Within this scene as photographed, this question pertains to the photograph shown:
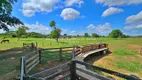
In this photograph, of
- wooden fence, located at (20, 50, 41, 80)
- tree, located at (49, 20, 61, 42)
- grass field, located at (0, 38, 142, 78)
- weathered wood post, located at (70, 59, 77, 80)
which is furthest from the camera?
tree, located at (49, 20, 61, 42)

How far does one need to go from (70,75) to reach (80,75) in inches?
15.0

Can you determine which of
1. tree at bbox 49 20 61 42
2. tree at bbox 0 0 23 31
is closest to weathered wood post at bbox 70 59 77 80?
tree at bbox 0 0 23 31

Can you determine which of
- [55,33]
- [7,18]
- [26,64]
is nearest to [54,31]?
[55,33]

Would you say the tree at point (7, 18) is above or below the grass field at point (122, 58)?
above

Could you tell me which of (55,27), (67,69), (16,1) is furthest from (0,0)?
(55,27)

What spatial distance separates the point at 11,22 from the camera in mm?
19906

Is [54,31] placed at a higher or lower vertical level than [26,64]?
higher

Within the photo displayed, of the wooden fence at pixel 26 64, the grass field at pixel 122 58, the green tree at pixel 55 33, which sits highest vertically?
the green tree at pixel 55 33

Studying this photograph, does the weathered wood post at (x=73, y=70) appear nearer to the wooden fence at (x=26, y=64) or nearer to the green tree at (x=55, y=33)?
the wooden fence at (x=26, y=64)

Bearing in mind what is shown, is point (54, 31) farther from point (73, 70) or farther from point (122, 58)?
point (73, 70)

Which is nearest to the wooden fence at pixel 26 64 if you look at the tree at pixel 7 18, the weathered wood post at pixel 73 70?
the weathered wood post at pixel 73 70

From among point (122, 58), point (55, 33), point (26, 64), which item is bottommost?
point (122, 58)

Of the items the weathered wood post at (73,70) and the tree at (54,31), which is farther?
the tree at (54,31)

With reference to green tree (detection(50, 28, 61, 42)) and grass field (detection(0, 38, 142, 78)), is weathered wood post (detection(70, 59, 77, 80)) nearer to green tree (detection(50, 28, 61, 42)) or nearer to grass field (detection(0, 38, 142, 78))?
grass field (detection(0, 38, 142, 78))
